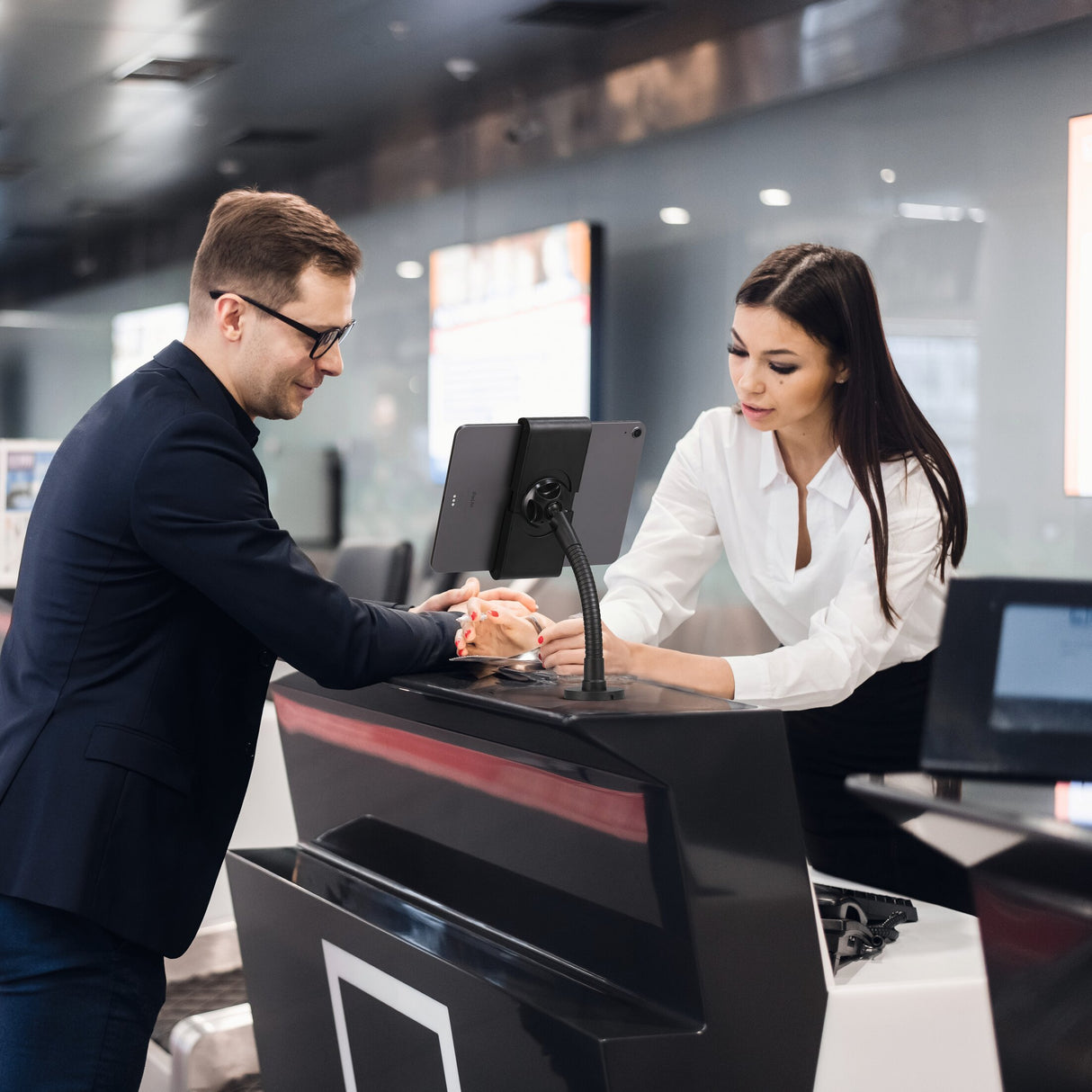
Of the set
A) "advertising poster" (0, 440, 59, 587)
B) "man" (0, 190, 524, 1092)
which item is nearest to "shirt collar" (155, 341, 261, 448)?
"man" (0, 190, 524, 1092)

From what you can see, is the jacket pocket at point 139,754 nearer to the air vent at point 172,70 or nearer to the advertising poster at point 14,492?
the advertising poster at point 14,492

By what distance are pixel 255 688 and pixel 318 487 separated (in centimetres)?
636

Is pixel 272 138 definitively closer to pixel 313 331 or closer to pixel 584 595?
pixel 313 331

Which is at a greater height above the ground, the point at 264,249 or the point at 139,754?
the point at 264,249

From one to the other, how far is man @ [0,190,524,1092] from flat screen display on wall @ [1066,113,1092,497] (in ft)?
9.70

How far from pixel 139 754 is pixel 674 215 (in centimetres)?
448

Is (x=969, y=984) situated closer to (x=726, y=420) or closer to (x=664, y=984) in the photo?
(x=664, y=984)

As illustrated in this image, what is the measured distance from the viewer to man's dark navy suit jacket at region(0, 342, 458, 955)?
58.0 inches

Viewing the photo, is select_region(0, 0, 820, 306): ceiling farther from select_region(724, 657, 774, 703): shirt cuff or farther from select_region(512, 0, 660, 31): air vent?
select_region(724, 657, 774, 703): shirt cuff

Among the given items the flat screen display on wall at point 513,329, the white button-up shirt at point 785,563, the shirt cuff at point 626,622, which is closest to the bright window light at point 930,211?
the flat screen display on wall at point 513,329

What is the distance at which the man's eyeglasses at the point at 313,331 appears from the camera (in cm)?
161

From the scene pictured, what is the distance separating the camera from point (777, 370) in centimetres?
206

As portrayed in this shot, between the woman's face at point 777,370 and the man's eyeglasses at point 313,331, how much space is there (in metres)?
0.68

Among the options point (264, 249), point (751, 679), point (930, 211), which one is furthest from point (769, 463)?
point (930, 211)
